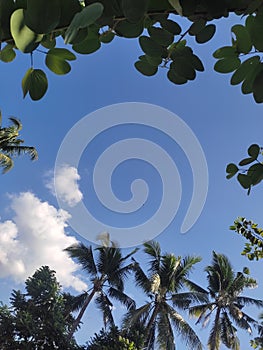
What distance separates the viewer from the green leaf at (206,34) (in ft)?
1.47

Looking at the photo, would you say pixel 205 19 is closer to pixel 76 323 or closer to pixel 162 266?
pixel 76 323

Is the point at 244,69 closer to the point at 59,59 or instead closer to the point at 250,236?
the point at 59,59

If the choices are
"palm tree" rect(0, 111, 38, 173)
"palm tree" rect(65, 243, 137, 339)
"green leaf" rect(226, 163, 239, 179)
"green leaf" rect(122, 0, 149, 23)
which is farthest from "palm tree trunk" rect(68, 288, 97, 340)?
"green leaf" rect(122, 0, 149, 23)

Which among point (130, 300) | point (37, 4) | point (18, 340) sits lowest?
point (37, 4)

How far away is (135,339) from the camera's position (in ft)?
43.0

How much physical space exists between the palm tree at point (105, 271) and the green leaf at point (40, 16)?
52.7 ft

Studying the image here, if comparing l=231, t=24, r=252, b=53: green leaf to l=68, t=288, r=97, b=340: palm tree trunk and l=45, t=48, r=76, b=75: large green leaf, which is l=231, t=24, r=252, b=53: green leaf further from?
l=68, t=288, r=97, b=340: palm tree trunk

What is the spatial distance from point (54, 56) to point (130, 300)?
16.8m

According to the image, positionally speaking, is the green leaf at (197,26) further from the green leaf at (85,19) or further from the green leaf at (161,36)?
the green leaf at (85,19)

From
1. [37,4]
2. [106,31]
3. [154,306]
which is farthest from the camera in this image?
[154,306]

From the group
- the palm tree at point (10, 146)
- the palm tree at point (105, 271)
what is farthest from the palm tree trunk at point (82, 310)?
the palm tree at point (10, 146)

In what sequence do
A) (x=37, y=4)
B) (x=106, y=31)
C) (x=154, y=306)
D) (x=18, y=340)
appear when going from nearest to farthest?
1. (x=37, y=4)
2. (x=106, y=31)
3. (x=18, y=340)
4. (x=154, y=306)

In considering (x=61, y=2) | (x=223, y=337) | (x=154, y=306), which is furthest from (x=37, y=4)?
(x=223, y=337)

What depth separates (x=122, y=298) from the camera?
1627 centimetres
